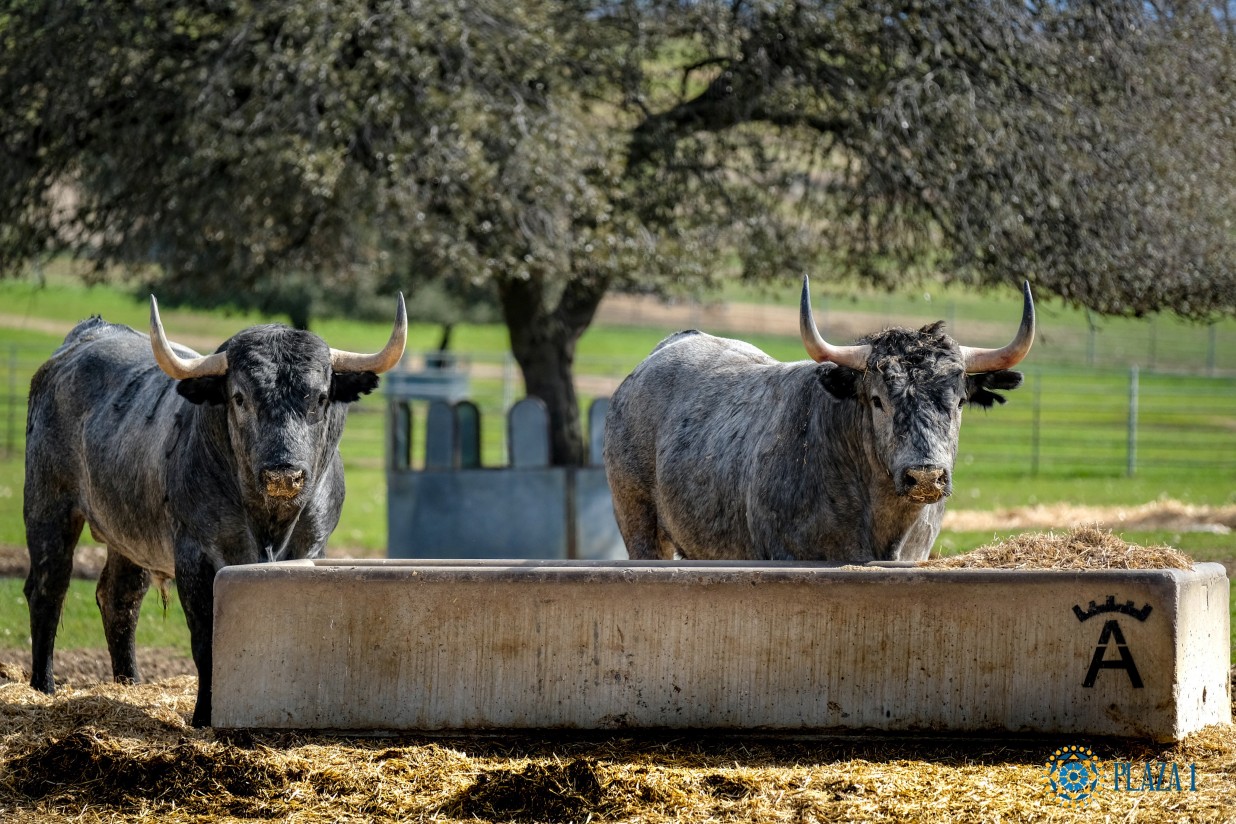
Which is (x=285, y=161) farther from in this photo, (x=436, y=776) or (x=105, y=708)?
(x=436, y=776)

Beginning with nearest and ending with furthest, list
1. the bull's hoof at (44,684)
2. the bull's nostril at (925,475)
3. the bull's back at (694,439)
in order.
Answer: the bull's nostril at (925,475), the bull's back at (694,439), the bull's hoof at (44,684)

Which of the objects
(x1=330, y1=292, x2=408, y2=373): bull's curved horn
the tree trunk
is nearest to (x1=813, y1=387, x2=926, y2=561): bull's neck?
(x1=330, y1=292, x2=408, y2=373): bull's curved horn


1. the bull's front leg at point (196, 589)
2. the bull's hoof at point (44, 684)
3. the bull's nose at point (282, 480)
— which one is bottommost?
the bull's hoof at point (44, 684)

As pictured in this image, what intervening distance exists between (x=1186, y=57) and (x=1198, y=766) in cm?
1068

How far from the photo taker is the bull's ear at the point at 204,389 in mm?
6465

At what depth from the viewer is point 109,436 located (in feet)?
24.8

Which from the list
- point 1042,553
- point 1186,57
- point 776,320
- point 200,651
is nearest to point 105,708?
point 200,651

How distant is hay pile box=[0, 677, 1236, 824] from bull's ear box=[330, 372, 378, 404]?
170cm

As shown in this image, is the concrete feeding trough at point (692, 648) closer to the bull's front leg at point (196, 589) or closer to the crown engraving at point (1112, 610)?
the crown engraving at point (1112, 610)

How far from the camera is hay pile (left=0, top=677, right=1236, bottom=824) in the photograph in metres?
4.59

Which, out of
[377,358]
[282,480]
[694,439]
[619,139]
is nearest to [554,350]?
[619,139]

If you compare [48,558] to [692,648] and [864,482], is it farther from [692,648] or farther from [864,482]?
[864,482]

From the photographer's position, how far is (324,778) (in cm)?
492

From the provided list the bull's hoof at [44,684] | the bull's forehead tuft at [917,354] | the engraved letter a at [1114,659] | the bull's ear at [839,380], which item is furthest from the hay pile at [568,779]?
the bull's hoof at [44,684]
